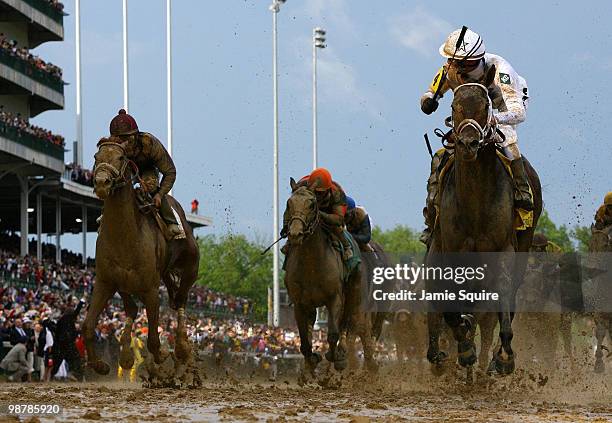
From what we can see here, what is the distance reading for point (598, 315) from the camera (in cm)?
1961

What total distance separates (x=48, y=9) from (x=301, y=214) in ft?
146

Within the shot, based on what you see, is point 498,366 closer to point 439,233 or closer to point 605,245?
point 439,233

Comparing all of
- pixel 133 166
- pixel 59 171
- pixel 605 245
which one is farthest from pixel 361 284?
pixel 59 171

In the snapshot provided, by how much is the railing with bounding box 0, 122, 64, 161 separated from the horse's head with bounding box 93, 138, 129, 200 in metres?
34.0

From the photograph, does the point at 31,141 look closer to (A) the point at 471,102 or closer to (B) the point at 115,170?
(B) the point at 115,170

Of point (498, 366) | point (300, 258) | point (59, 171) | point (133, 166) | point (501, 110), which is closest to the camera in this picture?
point (498, 366)

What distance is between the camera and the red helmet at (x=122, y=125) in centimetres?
1539

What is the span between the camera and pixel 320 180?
1773 centimetres

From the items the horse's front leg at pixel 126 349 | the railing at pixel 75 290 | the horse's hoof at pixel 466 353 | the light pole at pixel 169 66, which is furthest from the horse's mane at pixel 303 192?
the light pole at pixel 169 66

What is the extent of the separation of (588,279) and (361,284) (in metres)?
3.69

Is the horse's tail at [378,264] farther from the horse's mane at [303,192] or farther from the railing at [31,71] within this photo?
the railing at [31,71]

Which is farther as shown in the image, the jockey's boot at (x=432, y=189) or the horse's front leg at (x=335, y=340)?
the horse's front leg at (x=335, y=340)

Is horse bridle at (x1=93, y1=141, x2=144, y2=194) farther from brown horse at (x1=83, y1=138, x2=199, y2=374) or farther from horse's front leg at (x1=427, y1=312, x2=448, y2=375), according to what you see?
horse's front leg at (x1=427, y1=312, x2=448, y2=375)

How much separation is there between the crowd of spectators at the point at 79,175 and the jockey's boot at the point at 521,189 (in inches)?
1789
